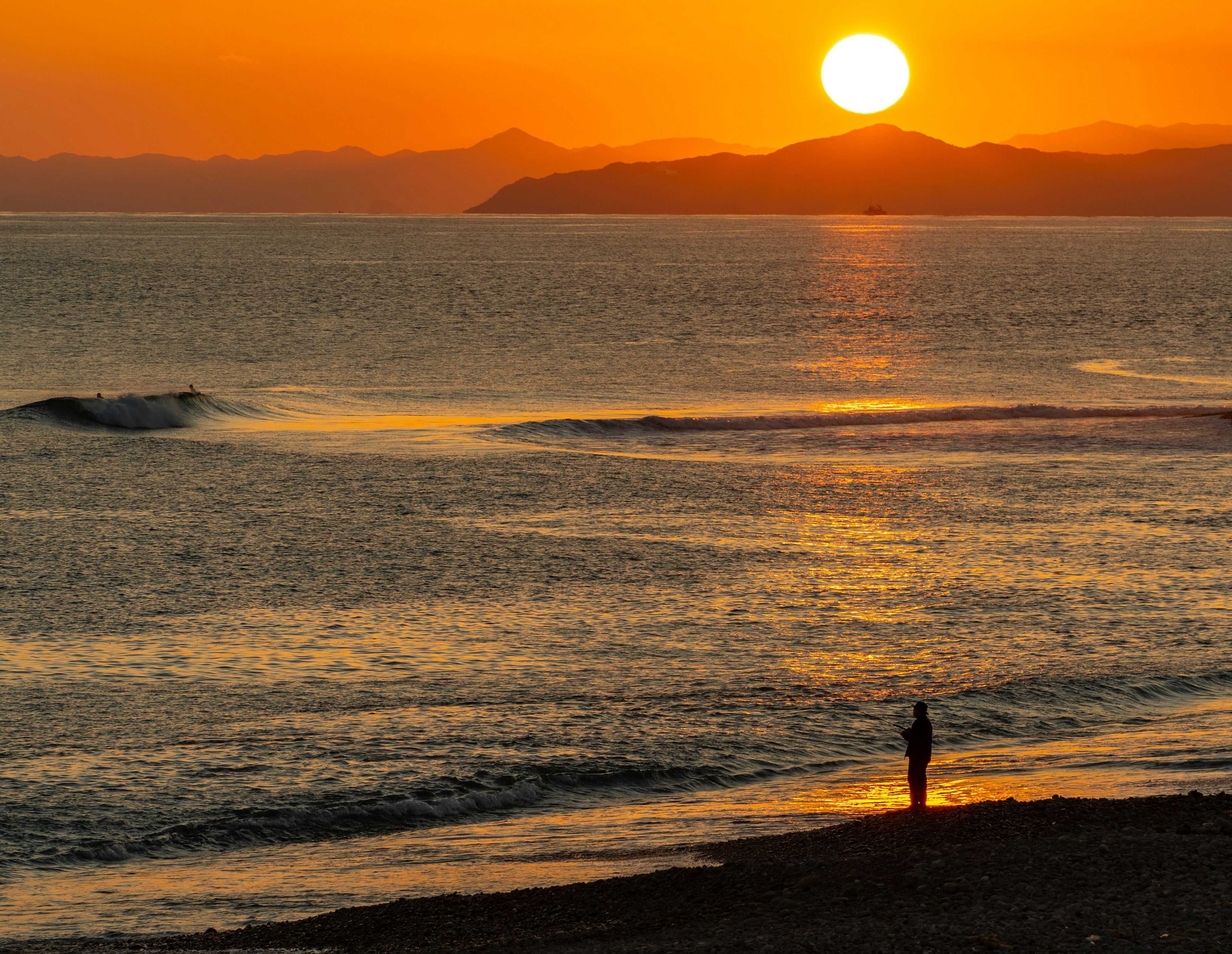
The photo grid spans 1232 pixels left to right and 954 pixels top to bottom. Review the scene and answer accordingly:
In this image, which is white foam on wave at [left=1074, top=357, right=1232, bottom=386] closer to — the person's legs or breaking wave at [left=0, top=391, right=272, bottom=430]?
breaking wave at [left=0, top=391, right=272, bottom=430]

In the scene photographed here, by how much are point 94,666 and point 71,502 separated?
14246 mm

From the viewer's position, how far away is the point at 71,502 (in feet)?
112

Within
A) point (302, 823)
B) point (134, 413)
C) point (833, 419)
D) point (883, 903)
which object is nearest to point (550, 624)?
point (302, 823)

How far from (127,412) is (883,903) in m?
43.2

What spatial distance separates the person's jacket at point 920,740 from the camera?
15344mm

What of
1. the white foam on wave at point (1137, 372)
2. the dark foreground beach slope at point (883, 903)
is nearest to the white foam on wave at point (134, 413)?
the dark foreground beach slope at point (883, 903)

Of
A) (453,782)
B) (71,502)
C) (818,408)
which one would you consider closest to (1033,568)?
(453,782)

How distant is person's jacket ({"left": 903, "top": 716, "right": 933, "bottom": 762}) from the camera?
1534 centimetres

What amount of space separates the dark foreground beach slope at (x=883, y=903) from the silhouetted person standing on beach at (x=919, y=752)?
1.02 m

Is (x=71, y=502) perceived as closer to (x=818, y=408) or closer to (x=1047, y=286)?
(x=818, y=408)

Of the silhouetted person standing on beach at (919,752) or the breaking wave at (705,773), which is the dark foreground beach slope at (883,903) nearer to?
the silhouetted person standing on beach at (919,752)

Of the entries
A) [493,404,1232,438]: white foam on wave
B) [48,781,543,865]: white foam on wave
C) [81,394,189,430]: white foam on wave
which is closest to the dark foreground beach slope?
[48,781,543,865]: white foam on wave

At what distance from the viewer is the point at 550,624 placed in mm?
24062

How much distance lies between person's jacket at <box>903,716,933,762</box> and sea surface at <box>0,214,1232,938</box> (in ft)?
4.19
